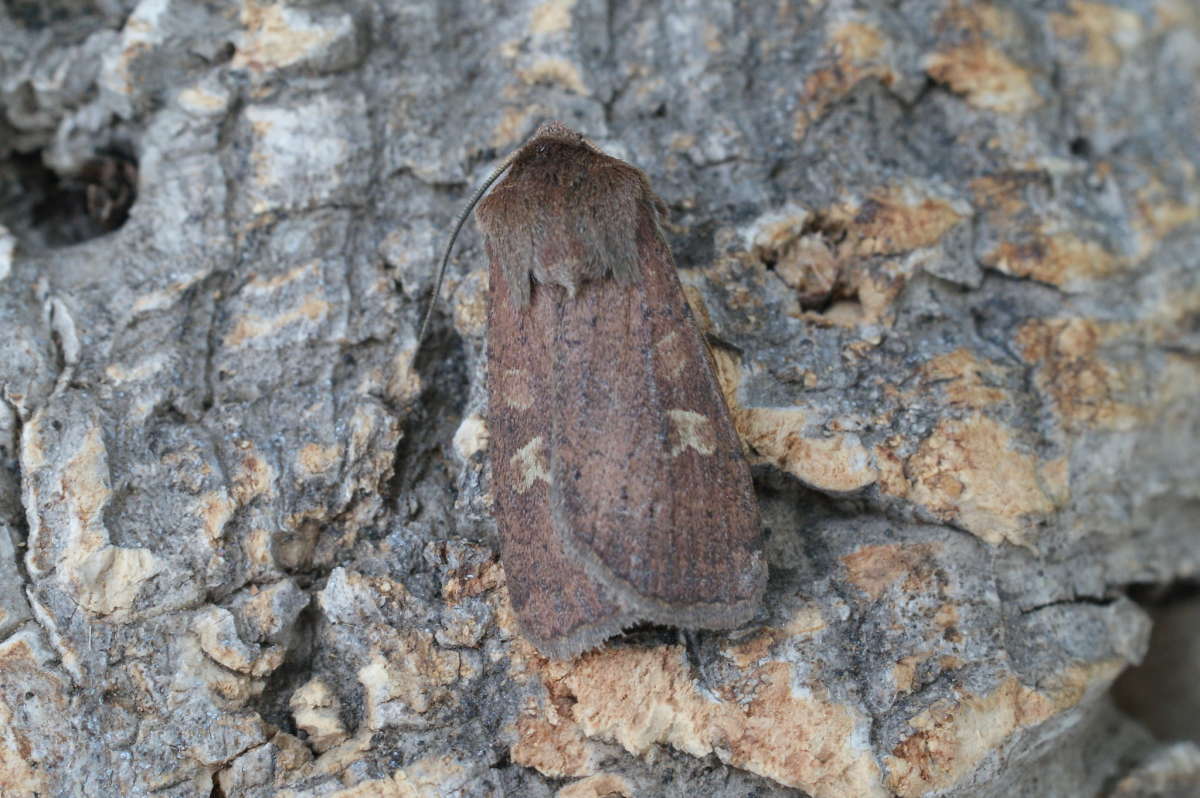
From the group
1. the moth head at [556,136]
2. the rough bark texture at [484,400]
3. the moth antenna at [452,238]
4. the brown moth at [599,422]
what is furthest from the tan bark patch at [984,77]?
the moth antenna at [452,238]

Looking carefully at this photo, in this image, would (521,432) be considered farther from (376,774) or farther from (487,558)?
(376,774)

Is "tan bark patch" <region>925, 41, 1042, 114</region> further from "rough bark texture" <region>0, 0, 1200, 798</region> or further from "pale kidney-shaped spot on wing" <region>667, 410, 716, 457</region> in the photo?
"pale kidney-shaped spot on wing" <region>667, 410, 716, 457</region>

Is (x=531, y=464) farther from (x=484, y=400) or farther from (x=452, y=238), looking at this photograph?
(x=452, y=238)

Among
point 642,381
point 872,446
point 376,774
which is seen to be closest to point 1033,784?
point 872,446

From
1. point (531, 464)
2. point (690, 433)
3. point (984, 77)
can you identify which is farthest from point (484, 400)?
point (984, 77)

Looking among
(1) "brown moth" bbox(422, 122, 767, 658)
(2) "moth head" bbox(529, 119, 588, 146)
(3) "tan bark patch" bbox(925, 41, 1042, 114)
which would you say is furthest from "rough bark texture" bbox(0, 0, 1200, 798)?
(2) "moth head" bbox(529, 119, 588, 146)
